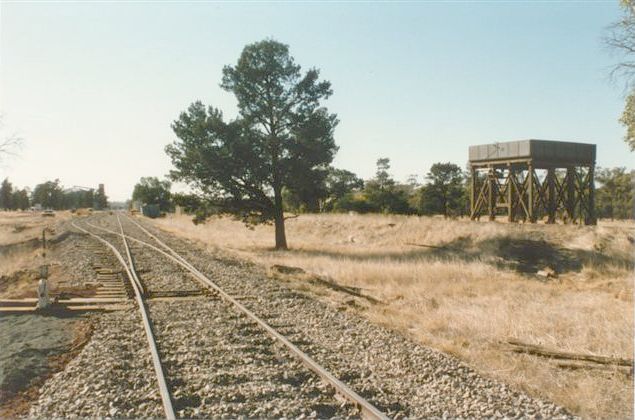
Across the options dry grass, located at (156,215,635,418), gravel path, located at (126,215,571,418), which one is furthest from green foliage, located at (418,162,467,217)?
gravel path, located at (126,215,571,418)

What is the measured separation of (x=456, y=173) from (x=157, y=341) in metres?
62.2

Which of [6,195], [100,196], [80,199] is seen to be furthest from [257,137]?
[80,199]

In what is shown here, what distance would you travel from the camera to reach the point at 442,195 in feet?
198

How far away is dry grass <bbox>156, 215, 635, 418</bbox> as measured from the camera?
719 cm

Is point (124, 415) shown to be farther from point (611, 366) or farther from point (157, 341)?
point (611, 366)

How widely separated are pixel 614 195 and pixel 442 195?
29.9 metres

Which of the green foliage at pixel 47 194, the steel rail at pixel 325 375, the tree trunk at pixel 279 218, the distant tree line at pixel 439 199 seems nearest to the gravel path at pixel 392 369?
the steel rail at pixel 325 375

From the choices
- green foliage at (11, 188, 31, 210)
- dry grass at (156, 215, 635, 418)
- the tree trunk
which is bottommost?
dry grass at (156, 215, 635, 418)

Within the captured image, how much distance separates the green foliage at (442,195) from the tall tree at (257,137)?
35479 millimetres

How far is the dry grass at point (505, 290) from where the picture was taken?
283 inches

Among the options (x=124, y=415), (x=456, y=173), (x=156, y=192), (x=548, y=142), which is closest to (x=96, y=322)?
(x=124, y=415)

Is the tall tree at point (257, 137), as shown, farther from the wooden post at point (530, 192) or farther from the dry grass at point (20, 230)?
the dry grass at point (20, 230)

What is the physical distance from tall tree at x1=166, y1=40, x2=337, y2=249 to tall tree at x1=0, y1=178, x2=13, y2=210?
332 ft

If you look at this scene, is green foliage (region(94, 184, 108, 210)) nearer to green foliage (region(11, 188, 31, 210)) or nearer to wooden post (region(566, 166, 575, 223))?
green foliage (region(11, 188, 31, 210))
